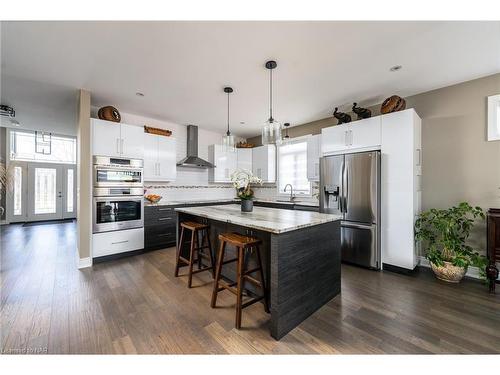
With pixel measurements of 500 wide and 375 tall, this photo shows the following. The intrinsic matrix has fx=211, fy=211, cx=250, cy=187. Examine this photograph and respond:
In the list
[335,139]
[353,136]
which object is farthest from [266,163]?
[353,136]

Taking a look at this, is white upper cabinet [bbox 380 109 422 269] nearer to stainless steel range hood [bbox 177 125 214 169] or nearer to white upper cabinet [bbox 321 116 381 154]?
Result: white upper cabinet [bbox 321 116 381 154]

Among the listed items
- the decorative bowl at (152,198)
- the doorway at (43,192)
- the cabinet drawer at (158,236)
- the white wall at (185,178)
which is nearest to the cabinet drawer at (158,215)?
the cabinet drawer at (158,236)

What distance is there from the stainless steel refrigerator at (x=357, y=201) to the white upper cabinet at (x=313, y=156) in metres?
0.75

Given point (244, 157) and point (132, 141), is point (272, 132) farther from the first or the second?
point (244, 157)

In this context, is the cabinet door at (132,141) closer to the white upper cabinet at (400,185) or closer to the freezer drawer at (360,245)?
the freezer drawer at (360,245)

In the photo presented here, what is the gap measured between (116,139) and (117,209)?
120 cm

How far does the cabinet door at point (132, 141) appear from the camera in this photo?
3703 millimetres

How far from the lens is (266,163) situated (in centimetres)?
536

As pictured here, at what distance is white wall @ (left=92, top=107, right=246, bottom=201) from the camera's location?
452 cm
